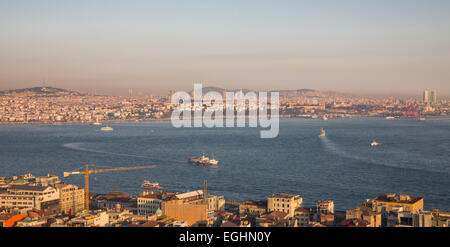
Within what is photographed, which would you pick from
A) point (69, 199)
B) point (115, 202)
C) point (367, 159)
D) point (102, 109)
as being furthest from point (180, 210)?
point (102, 109)

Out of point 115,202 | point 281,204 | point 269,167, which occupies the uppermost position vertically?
point 281,204

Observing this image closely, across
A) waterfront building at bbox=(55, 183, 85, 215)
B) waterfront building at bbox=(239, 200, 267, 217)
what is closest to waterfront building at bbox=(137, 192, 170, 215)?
waterfront building at bbox=(55, 183, 85, 215)

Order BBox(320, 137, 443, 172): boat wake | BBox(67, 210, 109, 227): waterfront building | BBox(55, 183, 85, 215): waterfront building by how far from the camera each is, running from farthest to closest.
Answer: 1. BBox(320, 137, 443, 172): boat wake
2. BBox(55, 183, 85, 215): waterfront building
3. BBox(67, 210, 109, 227): waterfront building

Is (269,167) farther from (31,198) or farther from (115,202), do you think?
(31,198)

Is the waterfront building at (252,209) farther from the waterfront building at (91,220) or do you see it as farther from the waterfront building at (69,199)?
the waterfront building at (69,199)

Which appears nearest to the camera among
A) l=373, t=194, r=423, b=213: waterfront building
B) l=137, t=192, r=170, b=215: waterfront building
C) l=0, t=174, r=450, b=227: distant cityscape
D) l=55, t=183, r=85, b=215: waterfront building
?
l=0, t=174, r=450, b=227: distant cityscape

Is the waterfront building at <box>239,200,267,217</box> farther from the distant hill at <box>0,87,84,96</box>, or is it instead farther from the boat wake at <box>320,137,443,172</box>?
the distant hill at <box>0,87,84,96</box>
